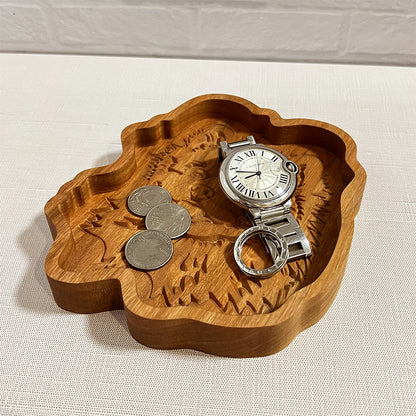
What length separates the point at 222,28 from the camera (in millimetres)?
1514

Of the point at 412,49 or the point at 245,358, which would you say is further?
the point at 412,49

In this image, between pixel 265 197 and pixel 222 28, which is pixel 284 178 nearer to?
pixel 265 197

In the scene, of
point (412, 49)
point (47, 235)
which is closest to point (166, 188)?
point (47, 235)

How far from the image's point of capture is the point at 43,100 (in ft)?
4.66

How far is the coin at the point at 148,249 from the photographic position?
95 cm

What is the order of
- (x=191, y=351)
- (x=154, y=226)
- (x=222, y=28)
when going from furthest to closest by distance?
(x=222, y=28) → (x=154, y=226) → (x=191, y=351)

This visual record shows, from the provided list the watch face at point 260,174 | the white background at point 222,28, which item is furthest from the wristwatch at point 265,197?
the white background at point 222,28

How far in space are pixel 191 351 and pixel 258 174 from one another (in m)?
0.36

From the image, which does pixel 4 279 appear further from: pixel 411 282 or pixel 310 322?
pixel 411 282

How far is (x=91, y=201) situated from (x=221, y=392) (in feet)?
1.50

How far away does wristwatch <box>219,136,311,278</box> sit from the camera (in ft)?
3.16

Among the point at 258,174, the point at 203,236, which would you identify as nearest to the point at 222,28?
the point at 258,174

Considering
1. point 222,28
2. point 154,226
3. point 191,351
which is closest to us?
point 191,351

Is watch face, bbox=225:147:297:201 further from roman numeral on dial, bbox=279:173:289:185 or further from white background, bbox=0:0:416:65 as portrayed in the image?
white background, bbox=0:0:416:65
